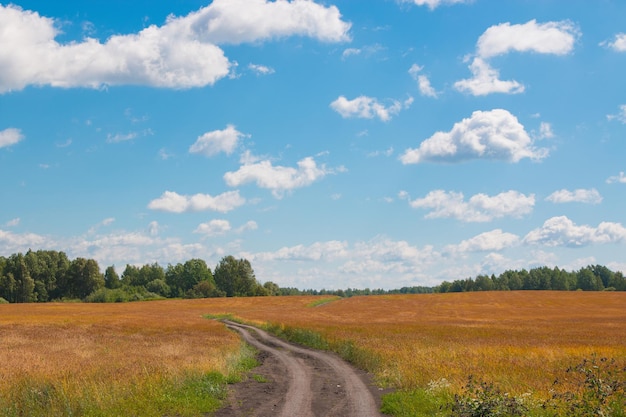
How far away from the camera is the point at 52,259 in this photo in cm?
16162

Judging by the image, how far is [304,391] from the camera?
1862 cm

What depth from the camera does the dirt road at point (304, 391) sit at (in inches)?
607

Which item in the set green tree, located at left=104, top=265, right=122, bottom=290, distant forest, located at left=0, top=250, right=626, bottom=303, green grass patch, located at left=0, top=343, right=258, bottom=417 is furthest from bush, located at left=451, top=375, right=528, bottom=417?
green tree, located at left=104, top=265, right=122, bottom=290

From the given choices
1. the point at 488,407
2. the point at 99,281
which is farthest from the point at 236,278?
the point at 488,407

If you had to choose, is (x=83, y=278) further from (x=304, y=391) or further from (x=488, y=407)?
(x=488, y=407)

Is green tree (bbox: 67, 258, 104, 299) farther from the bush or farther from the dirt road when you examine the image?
the bush

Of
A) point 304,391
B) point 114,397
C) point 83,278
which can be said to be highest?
point 83,278

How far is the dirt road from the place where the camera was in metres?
15.4

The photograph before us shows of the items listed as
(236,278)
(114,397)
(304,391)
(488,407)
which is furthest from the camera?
(236,278)

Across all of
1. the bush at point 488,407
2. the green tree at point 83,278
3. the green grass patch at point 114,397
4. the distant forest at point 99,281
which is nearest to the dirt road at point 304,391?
the green grass patch at point 114,397

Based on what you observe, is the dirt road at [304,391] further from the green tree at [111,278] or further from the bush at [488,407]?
the green tree at [111,278]

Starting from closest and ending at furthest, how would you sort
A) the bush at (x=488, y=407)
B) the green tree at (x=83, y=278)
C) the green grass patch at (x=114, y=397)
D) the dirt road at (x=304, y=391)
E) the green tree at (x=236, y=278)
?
the bush at (x=488, y=407), the green grass patch at (x=114, y=397), the dirt road at (x=304, y=391), the green tree at (x=83, y=278), the green tree at (x=236, y=278)

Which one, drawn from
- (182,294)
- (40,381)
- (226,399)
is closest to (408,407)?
(226,399)

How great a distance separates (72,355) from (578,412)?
21.0 meters
